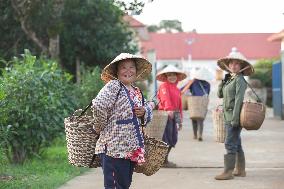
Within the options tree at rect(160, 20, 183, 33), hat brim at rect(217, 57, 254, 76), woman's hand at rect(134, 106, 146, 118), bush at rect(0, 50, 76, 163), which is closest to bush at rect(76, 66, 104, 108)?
bush at rect(0, 50, 76, 163)

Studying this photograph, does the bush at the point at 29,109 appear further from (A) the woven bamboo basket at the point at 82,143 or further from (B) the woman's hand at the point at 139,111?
(B) the woman's hand at the point at 139,111

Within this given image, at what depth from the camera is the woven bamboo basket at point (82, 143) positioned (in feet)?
20.4

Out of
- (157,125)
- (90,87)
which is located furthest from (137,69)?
(90,87)

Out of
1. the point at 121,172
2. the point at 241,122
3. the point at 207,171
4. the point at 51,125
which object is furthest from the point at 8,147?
the point at 121,172

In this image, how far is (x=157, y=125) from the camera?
10312 millimetres

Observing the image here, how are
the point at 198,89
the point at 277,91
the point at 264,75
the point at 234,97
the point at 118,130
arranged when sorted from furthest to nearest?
1. the point at 264,75
2. the point at 277,91
3. the point at 198,89
4. the point at 234,97
5. the point at 118,130

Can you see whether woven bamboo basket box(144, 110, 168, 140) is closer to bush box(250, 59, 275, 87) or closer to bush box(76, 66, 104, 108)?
bush box(76, 66, 104, 108)

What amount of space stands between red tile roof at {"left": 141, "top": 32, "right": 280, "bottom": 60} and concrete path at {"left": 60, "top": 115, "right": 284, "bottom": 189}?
7417cm

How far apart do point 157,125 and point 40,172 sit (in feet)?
6.32

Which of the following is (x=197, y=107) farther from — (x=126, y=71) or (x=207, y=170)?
(x=126, y=71)

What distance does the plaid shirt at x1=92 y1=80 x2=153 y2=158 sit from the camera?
5.92 m

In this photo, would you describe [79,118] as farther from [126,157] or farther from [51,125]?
[51,125]

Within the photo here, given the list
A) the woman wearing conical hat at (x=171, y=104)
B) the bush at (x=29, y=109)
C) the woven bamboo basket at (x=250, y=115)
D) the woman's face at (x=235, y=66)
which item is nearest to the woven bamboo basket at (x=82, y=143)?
the woven bamboo basket at (x=250, y=115)

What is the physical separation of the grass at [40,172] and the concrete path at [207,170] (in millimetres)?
214
